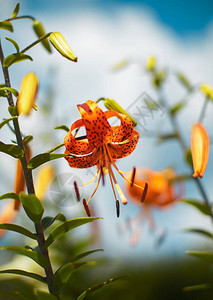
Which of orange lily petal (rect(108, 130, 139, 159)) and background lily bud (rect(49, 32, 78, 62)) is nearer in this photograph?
background lily bud (rect(49, 32, 78, 62))

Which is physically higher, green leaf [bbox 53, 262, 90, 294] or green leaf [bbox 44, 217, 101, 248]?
green leaf [bbox 44, 217, 101, 248]

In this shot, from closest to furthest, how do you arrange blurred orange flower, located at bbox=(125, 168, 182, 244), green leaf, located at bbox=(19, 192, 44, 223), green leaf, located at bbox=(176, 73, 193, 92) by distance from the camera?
green leaf, located at bbox=(19, 192, 44, 223) → green leaf, located at bbox=(176, 73, 193, 92) → blurred orange flower, located at bbox=(125, 168, 182, 244)

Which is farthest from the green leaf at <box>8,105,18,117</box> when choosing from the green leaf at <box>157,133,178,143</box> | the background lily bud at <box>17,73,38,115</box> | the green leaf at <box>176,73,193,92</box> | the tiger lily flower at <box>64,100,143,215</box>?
the green leaf at <box>176,73,193,92</box>

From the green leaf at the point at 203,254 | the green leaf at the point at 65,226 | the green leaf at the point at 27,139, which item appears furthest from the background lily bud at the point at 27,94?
the green leaf at the point at 203,254

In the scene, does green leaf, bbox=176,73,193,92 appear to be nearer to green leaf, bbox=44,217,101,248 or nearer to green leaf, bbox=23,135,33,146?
green leaf, bbox=23,135,33,146

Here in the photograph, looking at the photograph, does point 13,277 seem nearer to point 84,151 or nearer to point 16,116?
point 84,151

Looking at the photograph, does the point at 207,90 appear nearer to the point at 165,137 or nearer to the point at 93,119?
the point at 165,137
